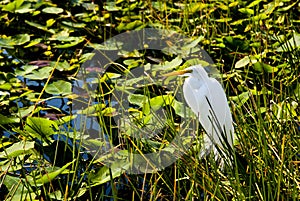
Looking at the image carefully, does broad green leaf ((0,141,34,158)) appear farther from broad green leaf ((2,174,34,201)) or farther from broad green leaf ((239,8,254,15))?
broad green leaf ((239,8,254,15))

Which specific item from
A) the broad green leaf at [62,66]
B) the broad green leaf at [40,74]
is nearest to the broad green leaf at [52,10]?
the broad green leaf at [62,66]

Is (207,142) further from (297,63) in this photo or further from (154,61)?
(154,61)

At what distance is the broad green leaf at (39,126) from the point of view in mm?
1499

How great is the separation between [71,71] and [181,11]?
25.3 inches

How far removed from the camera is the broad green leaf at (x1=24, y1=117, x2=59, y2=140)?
150 centimetres

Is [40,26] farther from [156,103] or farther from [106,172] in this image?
[106,172]

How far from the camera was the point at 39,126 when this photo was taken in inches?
60.0

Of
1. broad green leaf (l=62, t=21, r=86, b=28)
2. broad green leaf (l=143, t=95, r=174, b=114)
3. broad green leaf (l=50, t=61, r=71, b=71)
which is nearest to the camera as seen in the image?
broad green leaf (l=143, t=95, r=174, b=114)

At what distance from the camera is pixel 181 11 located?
8.62 ft

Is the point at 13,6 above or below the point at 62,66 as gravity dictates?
above

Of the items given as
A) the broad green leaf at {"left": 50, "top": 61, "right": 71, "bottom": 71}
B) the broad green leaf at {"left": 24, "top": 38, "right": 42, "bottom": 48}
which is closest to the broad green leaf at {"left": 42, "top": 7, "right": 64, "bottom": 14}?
the broad green leaf at {"left": 24, "top": 38, "right": 42, "bottom": 48}

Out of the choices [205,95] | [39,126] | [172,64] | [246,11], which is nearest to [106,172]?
[39,126]

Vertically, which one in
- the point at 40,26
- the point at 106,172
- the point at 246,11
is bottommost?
the point at 106,172

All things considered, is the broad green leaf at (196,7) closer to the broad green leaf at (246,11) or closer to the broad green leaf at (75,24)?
the broad green leaf at (246,11)
